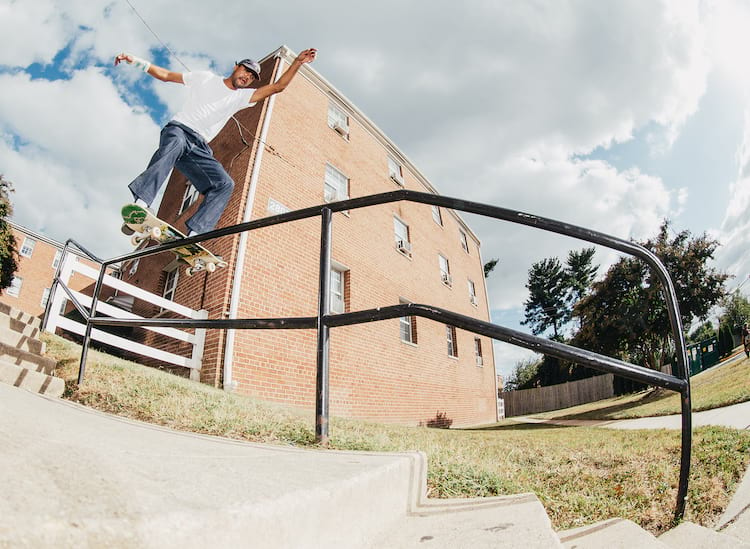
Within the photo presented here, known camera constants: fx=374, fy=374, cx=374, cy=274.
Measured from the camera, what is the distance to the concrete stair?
7.00ft

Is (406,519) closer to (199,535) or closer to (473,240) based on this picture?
(199,535)

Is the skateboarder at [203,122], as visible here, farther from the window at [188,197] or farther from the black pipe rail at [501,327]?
the window at [188,197]

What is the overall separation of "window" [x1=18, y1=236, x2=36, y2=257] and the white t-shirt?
38.7 m

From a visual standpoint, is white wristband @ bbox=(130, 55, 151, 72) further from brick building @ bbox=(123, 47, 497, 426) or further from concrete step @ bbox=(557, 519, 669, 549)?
concrete step @ bbox=(557, 519, 669, 549)

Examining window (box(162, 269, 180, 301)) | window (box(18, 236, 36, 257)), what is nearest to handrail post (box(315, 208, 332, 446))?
window (box(162, 269, 180, 301))

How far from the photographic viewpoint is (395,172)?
46.1ft

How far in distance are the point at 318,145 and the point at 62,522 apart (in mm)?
10418

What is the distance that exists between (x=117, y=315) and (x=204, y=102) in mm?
4245

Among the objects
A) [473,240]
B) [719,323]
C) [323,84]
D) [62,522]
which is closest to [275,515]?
[62,522]

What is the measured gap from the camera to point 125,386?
9.22 feet

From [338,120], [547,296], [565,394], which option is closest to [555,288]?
[547,296]

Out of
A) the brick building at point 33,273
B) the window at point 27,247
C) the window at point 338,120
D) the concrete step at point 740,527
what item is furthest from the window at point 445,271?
the window at point 27,247

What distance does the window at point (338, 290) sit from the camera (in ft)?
29.9

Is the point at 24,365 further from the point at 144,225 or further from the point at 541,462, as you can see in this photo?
the point at 541,462
